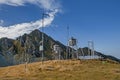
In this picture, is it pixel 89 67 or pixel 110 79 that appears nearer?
pixel 110 79

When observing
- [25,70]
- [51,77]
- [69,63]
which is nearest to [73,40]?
[69,63]

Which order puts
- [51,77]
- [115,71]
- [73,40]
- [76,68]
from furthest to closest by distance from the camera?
[73,40] < [76,68] < [115,71] < [51,77]

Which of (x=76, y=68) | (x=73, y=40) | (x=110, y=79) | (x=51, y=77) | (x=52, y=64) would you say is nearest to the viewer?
(x=110, y=79)

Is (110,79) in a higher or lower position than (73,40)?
lower

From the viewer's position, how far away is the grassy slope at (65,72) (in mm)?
71744

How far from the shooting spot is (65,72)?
82062mm

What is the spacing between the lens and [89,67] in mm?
90062

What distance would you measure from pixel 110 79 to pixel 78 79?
6.86m

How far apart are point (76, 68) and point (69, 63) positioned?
6.86 metres

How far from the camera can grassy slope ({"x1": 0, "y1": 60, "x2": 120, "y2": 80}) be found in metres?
71.7

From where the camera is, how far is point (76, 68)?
289ft

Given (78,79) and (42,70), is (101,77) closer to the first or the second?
(78,79)

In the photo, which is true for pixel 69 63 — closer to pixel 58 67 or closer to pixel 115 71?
pixel 58 67

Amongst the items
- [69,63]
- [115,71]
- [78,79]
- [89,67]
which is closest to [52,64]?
[69,63]
